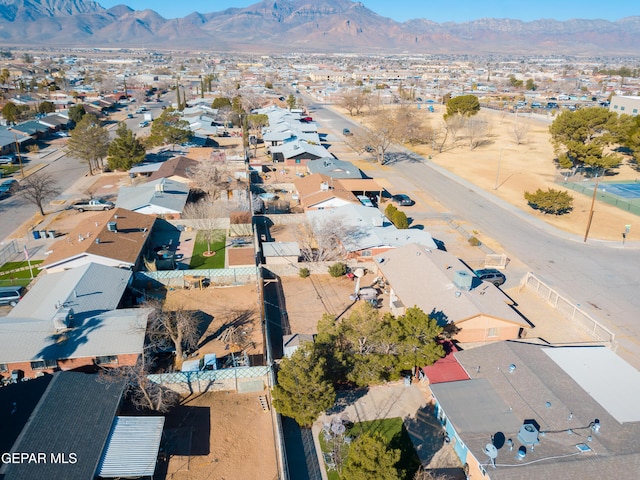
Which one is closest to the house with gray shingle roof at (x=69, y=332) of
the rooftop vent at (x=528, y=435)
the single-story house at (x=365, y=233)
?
the single-story house at (x=365, y=233)

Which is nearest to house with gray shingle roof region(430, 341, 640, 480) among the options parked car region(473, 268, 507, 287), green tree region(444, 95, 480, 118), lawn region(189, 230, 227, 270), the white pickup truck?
parked car region(473, 268, 507, 287)

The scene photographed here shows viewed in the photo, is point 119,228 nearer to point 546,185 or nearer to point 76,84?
point 546,185

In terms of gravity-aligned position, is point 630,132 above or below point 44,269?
above

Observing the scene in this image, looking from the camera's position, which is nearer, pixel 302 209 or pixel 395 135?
pixel 302 209

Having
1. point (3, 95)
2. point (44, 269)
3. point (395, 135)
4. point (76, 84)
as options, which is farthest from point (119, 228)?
point (76, 84)

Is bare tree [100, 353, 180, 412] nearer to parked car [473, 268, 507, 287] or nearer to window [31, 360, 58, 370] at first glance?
window [31, 360, 58, 370]

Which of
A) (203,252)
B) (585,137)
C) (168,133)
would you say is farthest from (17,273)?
(585,137)
